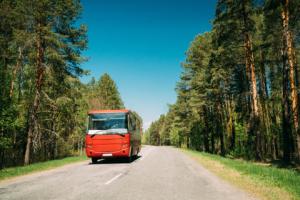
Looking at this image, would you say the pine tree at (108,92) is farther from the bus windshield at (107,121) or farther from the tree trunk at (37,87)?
the bus windshield at (107,121)

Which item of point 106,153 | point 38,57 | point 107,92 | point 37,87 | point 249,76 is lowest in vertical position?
point 106,153

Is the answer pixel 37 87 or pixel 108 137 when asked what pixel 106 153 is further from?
pixel 37 87

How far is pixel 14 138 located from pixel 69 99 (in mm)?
11469

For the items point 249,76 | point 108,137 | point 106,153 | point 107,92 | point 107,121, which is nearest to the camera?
point 106,153

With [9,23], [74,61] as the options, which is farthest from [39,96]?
[9,23]

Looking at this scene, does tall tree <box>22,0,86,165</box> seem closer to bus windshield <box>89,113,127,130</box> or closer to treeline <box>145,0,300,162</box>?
bus windshield <box>89,113,127,130</box>

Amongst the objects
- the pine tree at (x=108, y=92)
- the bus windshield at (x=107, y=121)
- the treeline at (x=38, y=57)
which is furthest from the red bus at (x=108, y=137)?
the pine tree at (x=108, y=92)

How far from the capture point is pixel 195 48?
30406 mm

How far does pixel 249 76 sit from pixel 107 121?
32.3 feet

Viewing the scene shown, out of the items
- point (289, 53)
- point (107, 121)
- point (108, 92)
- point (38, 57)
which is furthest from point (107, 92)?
point (289, 53)

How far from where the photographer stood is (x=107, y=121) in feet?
50.0

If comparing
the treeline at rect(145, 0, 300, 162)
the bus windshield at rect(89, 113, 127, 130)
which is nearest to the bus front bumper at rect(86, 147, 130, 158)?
the bus windshield at rect(89, 113, 127, 130)

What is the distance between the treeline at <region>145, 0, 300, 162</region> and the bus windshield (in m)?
8.68

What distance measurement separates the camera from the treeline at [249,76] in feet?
46.5
